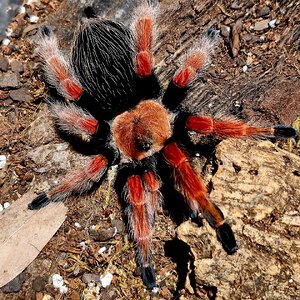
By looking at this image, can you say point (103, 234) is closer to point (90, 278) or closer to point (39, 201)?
point (90, 278)

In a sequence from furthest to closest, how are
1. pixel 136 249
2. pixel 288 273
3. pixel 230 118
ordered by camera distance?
pixel 136 249 < pixel 230 118 < pixel 288 273

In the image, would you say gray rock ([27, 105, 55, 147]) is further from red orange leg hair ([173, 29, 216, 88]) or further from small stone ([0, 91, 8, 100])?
red orange leg hair ([173, 29, 216, 88])

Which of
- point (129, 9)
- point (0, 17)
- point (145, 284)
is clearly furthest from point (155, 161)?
point (0, 17)

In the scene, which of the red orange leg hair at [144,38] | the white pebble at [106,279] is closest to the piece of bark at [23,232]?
the white pebble at [106,279]

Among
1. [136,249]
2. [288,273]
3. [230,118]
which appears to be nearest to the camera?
[288,273]

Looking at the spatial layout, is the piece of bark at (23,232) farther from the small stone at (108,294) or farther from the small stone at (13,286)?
the small stone at (108,294)

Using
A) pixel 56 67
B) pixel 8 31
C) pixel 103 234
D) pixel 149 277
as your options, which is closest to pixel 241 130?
pixel 149 277

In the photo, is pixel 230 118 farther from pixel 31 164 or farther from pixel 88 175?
pixel 31 164

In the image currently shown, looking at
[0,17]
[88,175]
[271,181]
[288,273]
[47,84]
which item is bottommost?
[288,273]
